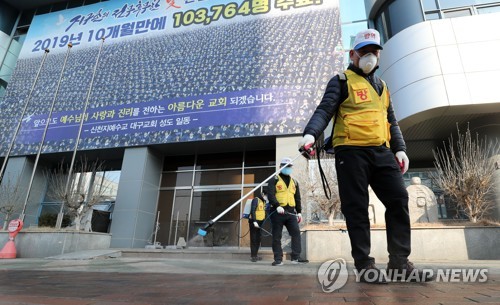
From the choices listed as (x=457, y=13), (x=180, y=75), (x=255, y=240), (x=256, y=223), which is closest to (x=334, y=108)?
(x=256, y=223)

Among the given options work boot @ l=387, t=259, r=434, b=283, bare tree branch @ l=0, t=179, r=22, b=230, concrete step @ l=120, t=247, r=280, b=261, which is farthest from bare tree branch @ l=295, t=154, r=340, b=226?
bare tree branch @ l=0, t=179, r=22, b=230

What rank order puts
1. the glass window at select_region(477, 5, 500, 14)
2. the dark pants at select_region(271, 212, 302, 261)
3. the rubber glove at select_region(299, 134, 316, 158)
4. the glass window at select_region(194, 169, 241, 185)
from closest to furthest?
the rubber glove at select_region(299, 134, 316, 158)
the dark pants at select_region(271, 212, 302, 261)
the glass window at select_region(477, 5, 500, 14)
the glass window at select_region(194, 169, 241, 185)

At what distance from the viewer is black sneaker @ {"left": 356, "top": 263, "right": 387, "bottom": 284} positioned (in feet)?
6.82

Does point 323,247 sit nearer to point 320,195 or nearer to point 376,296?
point 320,195

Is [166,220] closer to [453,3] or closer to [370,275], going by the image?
[370,275]

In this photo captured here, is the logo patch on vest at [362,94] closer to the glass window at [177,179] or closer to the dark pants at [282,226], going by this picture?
the dark pants at [282,226]

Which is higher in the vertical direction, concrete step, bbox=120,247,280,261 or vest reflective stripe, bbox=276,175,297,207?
vest reflective stripe, bbox=276,175,297,207

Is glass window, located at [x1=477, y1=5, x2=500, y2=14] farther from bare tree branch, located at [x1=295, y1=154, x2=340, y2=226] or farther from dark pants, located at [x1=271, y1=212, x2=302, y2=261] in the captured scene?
dark pants, located at [x1=271, y1=212, x2=302, y2=261]

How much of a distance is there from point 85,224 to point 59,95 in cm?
648

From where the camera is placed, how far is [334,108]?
253 centimetres

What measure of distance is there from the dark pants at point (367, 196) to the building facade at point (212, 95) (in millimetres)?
7739

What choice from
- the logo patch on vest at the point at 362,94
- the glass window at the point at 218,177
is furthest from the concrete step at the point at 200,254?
the logo patch on vest at the point at 362,94

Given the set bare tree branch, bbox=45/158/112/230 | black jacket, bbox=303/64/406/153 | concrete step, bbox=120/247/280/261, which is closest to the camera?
black jacket, bbox=303/64/406/153

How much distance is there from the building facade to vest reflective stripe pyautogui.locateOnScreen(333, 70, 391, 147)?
7594mm
